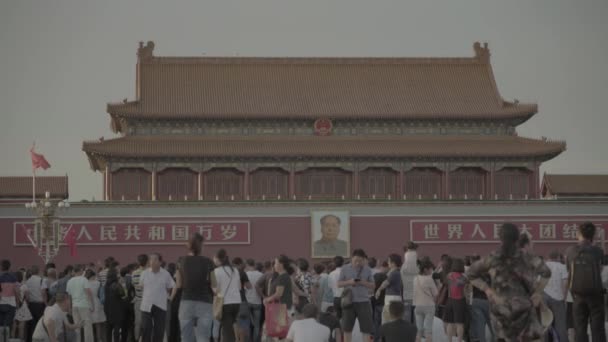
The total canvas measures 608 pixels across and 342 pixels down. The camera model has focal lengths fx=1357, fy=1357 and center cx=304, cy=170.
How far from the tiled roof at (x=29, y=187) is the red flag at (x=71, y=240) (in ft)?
27.5

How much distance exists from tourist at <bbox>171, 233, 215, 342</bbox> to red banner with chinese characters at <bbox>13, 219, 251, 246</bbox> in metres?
28.3

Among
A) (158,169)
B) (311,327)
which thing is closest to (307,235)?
(158,169)

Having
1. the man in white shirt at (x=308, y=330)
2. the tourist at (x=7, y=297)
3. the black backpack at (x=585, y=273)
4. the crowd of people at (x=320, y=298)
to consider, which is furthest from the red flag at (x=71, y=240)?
the black backpack at (x=585, y=273)

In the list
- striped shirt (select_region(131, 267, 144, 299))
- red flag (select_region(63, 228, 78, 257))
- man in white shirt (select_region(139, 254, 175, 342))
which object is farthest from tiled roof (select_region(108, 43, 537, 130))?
man in white shirt (select_region(139, 254, 175, 342))

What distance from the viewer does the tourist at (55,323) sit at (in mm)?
20109

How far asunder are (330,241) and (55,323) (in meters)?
27.0

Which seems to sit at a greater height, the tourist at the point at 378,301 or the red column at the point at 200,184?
the red column at the point at 200,184

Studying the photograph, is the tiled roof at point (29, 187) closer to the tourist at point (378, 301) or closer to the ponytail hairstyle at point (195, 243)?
the tourist at point (378, 301)

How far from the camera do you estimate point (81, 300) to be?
74.2 ft

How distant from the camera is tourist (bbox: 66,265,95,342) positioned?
74.2 feet

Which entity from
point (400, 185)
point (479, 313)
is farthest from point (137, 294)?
point (400, 185)

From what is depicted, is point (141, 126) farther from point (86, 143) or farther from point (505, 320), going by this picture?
point (505, 320)

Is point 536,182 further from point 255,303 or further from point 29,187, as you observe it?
point 255,303

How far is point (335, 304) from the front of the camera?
859 inches
